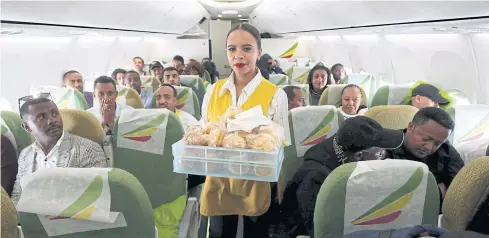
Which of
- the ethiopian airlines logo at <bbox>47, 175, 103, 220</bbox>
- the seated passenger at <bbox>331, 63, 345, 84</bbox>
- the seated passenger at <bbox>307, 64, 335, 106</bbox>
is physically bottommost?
the ethiopian airlines logo at <bbox>47, 175, 103, 220</bbox>

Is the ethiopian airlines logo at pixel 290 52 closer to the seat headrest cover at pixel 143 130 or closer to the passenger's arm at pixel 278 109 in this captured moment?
the seat headrest cover at pixel 143 130

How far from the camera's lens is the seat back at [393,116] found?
9.32ft

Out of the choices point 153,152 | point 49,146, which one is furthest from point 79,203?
point 153,152

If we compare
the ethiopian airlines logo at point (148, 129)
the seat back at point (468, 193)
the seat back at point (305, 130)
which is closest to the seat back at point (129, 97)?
the ethiopian airlines logo at point (148, 129)

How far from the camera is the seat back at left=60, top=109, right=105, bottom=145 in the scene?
2549 millimetres

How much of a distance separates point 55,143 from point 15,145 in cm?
53

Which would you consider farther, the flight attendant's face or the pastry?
the flight attendant's face

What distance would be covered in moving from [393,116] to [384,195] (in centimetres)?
153

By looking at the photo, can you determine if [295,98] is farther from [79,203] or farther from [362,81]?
[79,203]

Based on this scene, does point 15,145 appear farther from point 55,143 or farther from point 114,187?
point 114,187

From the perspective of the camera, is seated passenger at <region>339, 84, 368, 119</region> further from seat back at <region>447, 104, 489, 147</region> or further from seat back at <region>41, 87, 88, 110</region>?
seat back at <region>41, 87, 88, 110</region>

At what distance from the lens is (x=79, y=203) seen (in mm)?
1394

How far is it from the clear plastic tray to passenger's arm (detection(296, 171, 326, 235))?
1.70ft

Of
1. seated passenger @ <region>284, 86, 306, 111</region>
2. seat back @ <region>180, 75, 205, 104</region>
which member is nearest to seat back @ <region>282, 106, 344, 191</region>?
seated passenger @ <region>284, 86, 306, 111</region>
